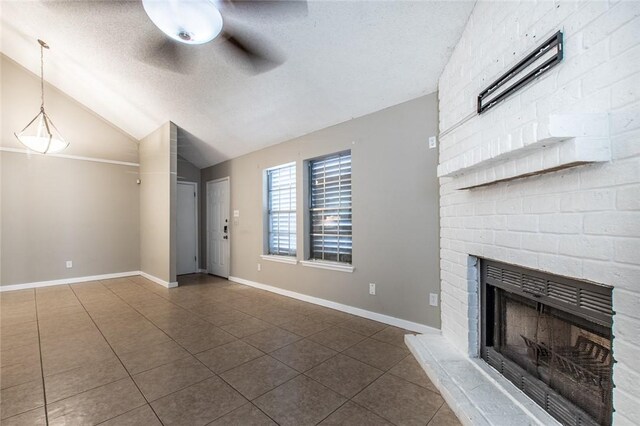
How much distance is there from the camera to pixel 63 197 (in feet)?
15.9

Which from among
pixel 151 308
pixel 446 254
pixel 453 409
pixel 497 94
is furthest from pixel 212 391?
pixel 497 94

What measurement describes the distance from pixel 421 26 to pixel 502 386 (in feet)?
8.50

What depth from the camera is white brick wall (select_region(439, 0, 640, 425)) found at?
0.96 metres

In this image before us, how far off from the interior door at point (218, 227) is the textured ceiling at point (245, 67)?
99cm

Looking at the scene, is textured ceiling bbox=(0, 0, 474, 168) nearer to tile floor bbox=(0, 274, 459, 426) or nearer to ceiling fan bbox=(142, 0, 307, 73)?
ceiling fan bbox=(142, 0, 307, 73)

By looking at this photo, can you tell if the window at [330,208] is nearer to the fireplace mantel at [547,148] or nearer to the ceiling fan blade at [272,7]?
the ceiling fan blade at [272,7]

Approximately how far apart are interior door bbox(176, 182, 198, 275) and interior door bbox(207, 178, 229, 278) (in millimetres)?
398

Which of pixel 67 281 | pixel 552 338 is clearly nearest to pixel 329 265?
pixel 552 338

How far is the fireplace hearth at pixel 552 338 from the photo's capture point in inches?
47.1

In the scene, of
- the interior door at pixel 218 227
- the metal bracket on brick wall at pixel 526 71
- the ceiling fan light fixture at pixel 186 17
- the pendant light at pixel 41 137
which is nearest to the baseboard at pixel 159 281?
the interior door at pixel 218 227

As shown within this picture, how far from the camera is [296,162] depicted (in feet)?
12.8

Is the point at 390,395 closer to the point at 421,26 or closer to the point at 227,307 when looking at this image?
the point at 227,307

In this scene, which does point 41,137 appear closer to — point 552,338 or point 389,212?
point 389,212

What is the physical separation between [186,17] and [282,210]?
2.88 metres
